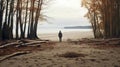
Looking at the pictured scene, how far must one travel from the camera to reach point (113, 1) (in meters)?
41.0

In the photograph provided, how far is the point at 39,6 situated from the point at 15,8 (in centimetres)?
735

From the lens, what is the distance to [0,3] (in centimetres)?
3219

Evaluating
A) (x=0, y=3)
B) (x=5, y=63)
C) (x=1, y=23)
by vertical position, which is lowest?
(x=5, y=63)

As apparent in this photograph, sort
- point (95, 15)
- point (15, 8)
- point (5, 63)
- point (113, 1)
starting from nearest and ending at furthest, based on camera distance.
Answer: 1. point (5, 63)
2. point (15, 8)
3. point (113, 1)
4. point (95, 15)

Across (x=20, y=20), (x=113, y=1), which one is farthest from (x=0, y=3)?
(x=113, y=1)

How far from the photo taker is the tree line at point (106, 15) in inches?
1634

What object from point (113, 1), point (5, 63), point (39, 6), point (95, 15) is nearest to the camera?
point (5, 63)

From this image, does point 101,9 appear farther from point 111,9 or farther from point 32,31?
point 32,31

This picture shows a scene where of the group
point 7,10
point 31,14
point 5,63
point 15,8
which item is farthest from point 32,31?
point 5,63

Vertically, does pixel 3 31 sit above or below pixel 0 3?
below

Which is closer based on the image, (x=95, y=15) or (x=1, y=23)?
(x=1, y=23)

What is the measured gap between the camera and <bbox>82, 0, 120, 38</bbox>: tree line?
41500 mm

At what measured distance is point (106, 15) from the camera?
141ft

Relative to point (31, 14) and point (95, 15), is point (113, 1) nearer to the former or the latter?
point (95, 15)
